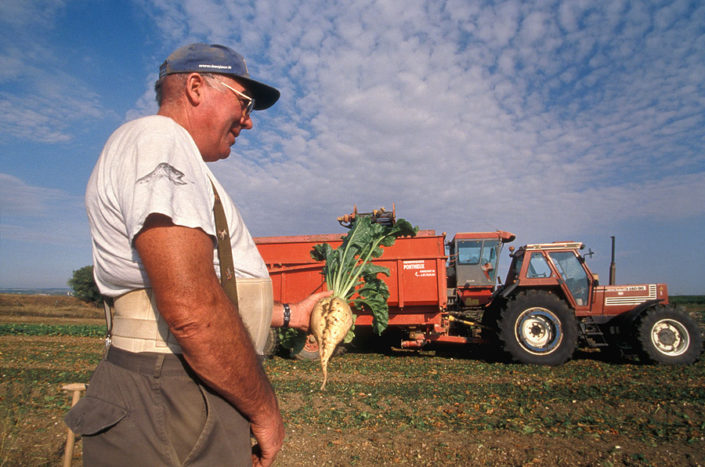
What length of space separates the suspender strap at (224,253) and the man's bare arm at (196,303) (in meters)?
0.12

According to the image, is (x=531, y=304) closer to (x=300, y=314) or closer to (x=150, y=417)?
(x=300, y=314)

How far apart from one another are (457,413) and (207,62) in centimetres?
567

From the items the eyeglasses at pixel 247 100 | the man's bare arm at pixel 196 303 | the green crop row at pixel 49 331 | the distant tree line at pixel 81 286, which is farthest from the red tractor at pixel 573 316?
the distant tree line at pixel 81 286

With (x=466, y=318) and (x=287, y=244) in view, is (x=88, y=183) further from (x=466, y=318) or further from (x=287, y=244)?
(x=466, y=318)

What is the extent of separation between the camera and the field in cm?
435

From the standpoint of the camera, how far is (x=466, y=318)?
11930 millimetres

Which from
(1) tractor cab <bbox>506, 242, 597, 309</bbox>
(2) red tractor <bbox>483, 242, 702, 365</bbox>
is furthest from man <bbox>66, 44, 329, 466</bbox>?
(1) tractor cab <bbox>506, 242, 597, 309</bbox>

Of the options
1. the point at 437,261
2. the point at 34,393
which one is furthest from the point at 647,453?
the point at 34,393

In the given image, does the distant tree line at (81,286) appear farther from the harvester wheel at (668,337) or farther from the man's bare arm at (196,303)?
the man's bare arm at (196,303)

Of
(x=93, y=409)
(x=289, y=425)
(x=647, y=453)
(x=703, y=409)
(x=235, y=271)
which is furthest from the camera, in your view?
(x=703, y=409)

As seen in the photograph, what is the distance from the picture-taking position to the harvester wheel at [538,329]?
941cm

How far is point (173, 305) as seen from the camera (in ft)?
3.69

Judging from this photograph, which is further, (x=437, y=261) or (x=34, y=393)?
(x=437, y=261)

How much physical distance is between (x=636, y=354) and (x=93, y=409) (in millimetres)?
11681
